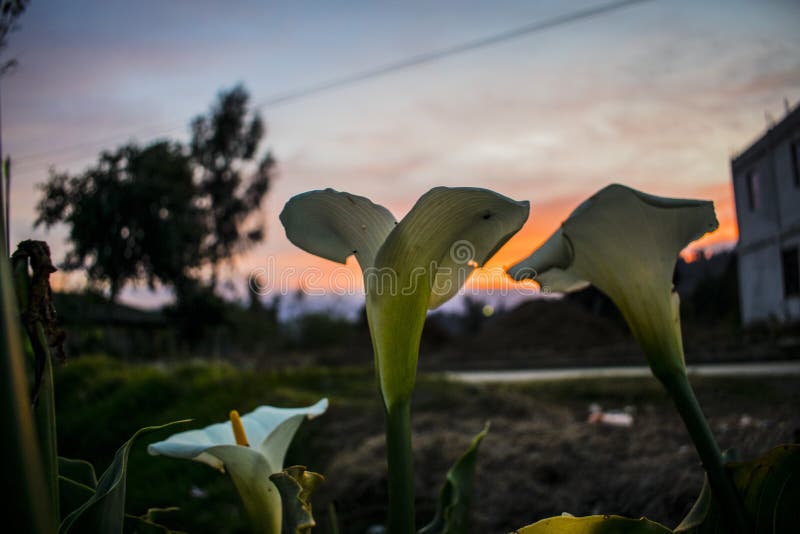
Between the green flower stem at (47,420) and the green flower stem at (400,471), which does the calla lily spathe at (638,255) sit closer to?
the green flower stem at (400,471)

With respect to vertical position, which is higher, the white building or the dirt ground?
the white building

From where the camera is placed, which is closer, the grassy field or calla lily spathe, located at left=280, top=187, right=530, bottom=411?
calla lily spathe, located at left=280, top=187, right=530, bottom=411

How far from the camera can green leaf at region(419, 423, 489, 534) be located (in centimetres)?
59

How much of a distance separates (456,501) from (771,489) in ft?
0.93

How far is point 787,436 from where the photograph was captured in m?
1.29

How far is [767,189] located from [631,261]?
994 cm

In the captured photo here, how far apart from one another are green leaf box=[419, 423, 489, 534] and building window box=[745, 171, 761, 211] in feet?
33.4

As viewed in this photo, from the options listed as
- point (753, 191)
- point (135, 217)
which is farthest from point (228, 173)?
point (753, 191)

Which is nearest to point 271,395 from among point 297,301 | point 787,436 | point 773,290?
point 787,436

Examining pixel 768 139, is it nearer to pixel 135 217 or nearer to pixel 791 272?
pixel 791 272

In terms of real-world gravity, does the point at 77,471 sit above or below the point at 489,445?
above

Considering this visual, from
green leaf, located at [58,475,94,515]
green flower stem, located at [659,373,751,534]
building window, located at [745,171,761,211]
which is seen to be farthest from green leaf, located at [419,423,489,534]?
building window, located at [745,171,761,211]

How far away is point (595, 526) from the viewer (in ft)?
1.57

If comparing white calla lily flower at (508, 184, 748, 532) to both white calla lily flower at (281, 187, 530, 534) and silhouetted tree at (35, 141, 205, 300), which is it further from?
silhouetted tree at (35, 141, 205, 300)
